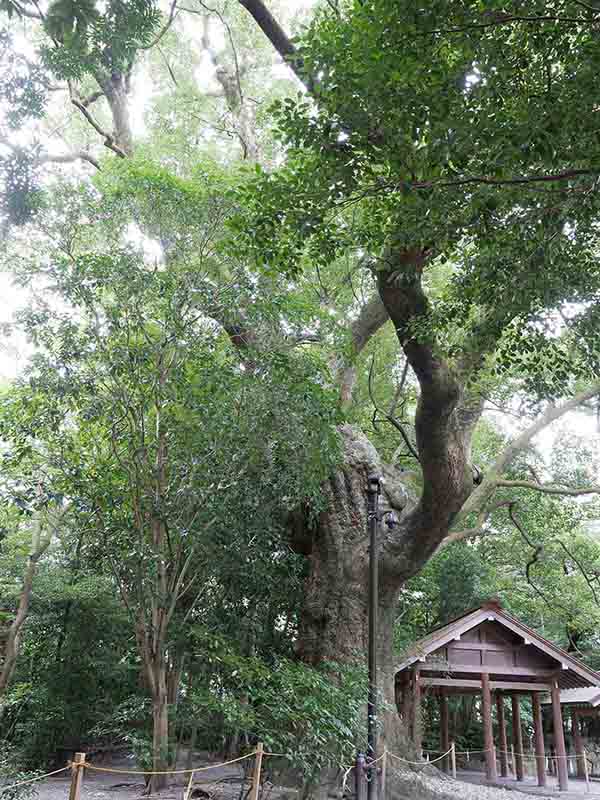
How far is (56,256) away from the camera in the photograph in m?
7.13

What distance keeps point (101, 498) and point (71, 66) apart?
4.81 m

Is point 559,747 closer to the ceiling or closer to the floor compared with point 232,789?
closer to the ceiling

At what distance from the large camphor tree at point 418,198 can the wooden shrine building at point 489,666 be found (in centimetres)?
296

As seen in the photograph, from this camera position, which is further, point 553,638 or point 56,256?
point 553,638

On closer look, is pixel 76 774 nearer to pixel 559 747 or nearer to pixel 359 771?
pixel 359 771

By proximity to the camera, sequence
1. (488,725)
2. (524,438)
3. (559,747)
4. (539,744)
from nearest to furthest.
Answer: (524,438) → (488,725) → (559,747) → (539,744)

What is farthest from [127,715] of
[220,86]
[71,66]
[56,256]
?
[220,86]

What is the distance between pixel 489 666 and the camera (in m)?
12.7

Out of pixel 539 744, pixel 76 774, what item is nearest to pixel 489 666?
pixel 539 744

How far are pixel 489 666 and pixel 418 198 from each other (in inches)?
437

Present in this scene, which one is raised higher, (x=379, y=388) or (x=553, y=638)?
(x=379, y=388)

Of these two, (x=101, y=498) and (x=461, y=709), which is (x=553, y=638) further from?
(x=101, y=498)

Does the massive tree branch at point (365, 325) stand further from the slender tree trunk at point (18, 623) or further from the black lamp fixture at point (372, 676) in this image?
the slender tree trunk at point (18, 623)

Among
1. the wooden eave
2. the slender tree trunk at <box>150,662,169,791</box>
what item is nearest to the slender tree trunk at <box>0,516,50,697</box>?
the slender tree trunk at <box>150,662,169,791</box>
